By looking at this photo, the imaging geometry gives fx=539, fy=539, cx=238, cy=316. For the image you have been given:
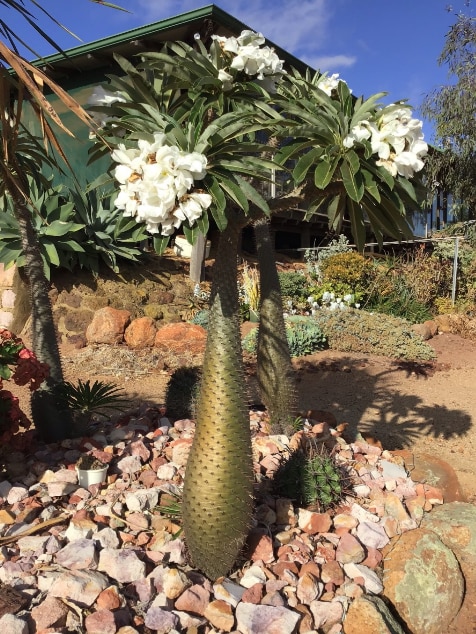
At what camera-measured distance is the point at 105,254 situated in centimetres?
862

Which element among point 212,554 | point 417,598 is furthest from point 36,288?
point 417,598

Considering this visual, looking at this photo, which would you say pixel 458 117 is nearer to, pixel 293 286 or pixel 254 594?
pixel 293 286

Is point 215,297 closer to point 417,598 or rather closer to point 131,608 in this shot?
point 131,608

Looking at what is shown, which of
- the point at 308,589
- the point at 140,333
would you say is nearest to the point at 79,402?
the point at 308,589

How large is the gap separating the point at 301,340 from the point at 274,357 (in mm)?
3974

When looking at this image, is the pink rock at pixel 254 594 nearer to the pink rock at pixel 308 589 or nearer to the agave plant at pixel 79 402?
the pink rock at pixel 308 589

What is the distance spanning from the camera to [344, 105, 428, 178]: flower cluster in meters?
1.99

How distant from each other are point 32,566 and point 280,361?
221 cm

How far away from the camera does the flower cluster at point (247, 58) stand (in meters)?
2.33

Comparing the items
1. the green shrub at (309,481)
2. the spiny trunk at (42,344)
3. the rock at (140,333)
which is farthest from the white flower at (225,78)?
the rock at (140,333)

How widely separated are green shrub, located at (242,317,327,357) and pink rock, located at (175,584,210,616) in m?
5.49

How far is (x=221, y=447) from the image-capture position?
238 centimetres

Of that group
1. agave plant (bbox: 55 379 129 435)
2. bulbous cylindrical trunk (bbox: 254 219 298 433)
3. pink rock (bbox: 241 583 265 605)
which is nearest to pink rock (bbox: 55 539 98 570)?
pink rock (bbox: 241 583 265 605)

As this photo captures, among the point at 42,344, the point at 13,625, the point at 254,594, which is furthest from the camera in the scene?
the point at 42,344
